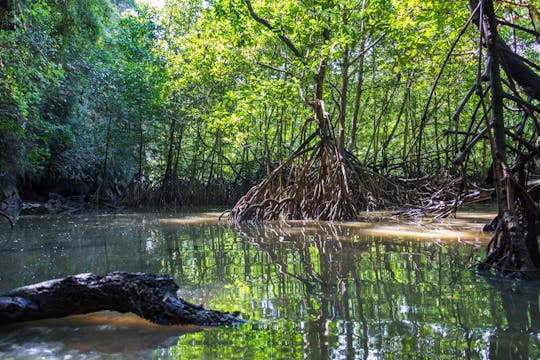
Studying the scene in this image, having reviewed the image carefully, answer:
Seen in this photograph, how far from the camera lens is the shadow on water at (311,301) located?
5.74 ft

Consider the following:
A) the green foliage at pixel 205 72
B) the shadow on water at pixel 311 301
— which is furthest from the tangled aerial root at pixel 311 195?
the shadow on water at pixel 311 301

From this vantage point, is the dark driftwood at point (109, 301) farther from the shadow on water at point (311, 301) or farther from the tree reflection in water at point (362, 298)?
the tree reflection in water at point (362, 298)

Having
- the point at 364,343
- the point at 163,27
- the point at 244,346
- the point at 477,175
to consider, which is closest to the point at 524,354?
the point at 364,343

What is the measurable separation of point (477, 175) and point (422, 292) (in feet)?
33.5

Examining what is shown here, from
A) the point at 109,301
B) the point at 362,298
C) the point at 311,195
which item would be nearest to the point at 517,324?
the point at 362,298

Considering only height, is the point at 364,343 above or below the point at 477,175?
below

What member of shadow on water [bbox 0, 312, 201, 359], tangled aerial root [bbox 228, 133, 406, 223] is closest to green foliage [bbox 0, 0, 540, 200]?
tangled aerial root [bbox 228, 133, 406, 223]

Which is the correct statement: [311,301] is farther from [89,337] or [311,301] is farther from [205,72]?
[205,72]

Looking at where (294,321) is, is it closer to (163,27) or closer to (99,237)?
(99,237)

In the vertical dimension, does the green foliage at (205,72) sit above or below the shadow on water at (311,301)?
above

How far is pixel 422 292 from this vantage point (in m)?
2.51

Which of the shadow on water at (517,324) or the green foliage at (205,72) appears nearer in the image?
the shadow on water at (517,324)

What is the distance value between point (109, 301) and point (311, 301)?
1.00 m

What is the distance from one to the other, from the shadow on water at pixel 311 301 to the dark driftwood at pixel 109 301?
6 centimetres
